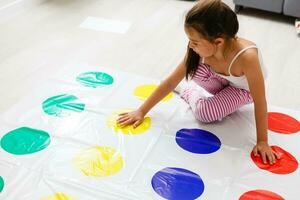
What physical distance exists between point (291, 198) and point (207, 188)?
0.27 m

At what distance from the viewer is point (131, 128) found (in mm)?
1493

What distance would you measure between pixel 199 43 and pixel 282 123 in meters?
0.56

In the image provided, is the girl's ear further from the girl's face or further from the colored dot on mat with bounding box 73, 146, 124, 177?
the colored dot on mat with bounding box 73, 146, 124, 177

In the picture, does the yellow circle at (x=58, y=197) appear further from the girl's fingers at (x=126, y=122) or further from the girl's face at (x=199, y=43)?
the girl's face at (x=199, y=43)

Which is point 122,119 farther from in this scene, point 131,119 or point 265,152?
point 265,152

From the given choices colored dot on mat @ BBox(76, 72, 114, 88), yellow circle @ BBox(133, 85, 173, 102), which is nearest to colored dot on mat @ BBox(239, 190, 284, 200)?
yellow circle @ BBox(133, 85, 173, 102)

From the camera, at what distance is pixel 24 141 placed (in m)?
1.41

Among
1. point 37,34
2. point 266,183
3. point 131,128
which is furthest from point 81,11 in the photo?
point 266,183

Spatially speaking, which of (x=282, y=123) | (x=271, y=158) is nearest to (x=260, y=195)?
(x=271, y=158)

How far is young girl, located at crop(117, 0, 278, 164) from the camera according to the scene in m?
1.18

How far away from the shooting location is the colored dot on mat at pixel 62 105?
1.57m

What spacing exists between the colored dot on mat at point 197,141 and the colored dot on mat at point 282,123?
25cm

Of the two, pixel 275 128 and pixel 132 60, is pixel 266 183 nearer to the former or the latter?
pixel 275 128

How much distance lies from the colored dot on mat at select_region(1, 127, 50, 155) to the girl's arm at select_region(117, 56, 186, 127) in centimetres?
30
